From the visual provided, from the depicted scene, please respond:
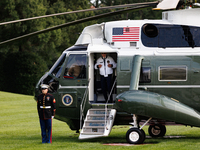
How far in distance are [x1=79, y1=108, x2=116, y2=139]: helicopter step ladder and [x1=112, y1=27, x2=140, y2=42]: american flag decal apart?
7.44 ft

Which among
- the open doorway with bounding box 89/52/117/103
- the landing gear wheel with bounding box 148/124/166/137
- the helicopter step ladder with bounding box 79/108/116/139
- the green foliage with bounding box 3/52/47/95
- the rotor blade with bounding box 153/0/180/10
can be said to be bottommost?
the green foliage with bounding box 3/52/47/95

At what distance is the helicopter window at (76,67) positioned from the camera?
12367 millimetres

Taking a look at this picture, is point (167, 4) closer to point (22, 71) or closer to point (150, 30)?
point (150, 30)

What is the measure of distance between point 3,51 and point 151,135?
26.4 m

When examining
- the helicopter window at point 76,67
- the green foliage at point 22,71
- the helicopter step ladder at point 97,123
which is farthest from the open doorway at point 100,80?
the green foliage at point 22,71

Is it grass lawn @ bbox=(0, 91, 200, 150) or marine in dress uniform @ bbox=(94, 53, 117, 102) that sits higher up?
marine in dress uniform @ bbox=(94, 53, 117, 102)

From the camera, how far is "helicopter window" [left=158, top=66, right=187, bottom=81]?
38.8 feet

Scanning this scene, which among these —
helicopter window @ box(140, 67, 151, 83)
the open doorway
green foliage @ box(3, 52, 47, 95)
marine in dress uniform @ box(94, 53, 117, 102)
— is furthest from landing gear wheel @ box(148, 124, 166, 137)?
green foliage @ box(3, 52, 47, 95)

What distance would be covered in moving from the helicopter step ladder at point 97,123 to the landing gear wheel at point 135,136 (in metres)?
0.63

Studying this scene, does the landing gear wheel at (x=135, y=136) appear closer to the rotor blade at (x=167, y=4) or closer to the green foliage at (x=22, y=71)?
the rotor blade at (x=167, y=4)

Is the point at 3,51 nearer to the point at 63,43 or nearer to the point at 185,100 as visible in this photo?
the point at 63,43

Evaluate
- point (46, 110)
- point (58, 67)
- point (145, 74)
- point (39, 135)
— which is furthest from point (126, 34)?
point (39, 135)

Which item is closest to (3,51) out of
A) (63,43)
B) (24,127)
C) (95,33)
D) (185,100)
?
(63,43)

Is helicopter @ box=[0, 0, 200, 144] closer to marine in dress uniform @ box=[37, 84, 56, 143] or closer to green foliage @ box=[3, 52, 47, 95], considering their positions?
marine in dress uniform @ box=[37, 84, 56, 143]
